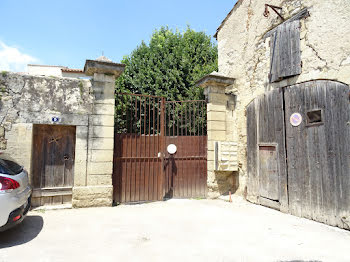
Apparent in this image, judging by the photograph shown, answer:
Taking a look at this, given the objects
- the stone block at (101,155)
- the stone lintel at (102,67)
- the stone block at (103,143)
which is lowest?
→ the stone block at (101,155)

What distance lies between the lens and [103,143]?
5.39 metres

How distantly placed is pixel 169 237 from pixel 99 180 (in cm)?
240

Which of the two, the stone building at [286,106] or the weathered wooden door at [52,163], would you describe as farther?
the weathered wooden door at [52,163]

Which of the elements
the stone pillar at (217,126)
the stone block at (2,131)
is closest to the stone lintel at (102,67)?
the stone block at (2,131)

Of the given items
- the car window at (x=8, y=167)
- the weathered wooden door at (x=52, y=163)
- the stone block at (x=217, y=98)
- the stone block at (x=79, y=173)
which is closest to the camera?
the car window at (x=8, y=167)

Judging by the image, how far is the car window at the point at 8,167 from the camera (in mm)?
3410

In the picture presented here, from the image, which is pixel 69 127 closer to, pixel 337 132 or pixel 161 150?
pixel 161 150

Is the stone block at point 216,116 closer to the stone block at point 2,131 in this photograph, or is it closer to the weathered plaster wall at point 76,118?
the weathered plaster wall at point 76,118

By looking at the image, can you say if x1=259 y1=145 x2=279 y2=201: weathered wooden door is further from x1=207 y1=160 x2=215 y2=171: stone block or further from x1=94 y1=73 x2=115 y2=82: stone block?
x1=94 y1=73 x2=115 y2=82: stone block

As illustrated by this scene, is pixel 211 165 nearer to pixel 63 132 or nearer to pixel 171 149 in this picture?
pixel 171 149

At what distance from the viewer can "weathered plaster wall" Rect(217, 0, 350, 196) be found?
165 inches

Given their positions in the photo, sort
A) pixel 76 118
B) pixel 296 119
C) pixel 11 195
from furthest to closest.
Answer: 1. pixel 76 118
2. pixel 296 119
3. pixel 11 195

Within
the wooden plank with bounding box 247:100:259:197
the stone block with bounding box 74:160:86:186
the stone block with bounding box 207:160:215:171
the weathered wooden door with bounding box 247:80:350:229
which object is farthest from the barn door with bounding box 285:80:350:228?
the stone block with bounding box 74:160:86:186

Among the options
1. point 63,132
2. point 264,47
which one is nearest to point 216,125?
point 264,47
